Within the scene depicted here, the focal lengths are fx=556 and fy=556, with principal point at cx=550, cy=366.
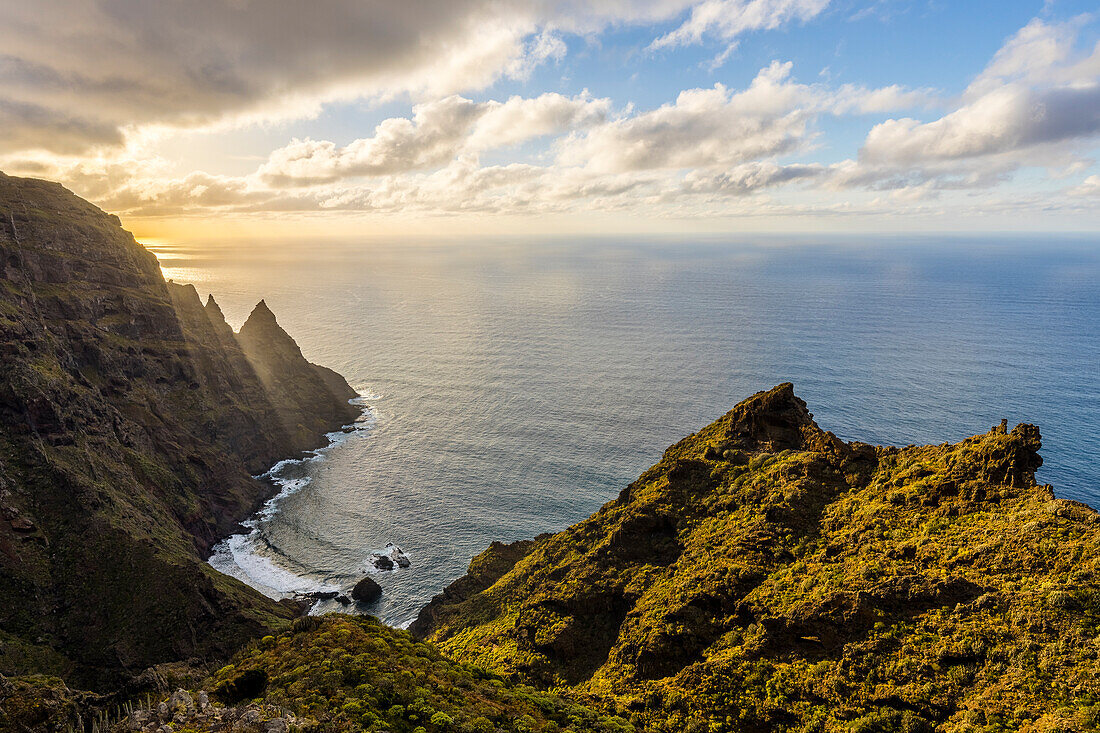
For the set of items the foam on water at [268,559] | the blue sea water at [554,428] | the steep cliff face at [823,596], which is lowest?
the foam on water at [268,559]

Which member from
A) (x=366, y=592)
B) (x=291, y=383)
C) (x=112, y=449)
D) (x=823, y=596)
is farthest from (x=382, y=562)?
(x=291, y=383)

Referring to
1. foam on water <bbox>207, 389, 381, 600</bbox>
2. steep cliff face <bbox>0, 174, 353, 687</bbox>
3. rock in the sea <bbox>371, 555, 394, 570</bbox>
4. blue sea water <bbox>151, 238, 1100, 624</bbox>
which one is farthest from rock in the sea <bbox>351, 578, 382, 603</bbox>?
steep cliff face <bbox>0, 174, 353, 687</bbox>

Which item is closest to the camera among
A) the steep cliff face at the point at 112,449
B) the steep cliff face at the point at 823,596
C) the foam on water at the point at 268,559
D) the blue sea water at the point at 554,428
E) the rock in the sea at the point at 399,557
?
the steep cliff face at the point at 823,596

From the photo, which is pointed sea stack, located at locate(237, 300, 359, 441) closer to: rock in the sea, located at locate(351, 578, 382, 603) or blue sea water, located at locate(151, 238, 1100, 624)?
blue sea water, located at locate(151, 238, 1100, 624)

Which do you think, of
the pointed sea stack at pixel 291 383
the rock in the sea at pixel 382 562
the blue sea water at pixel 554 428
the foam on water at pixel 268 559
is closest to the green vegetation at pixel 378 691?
the blue sea water at pixel 554 428

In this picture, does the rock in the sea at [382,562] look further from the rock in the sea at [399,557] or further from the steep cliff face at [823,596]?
the steep cliff face at [823,596]
